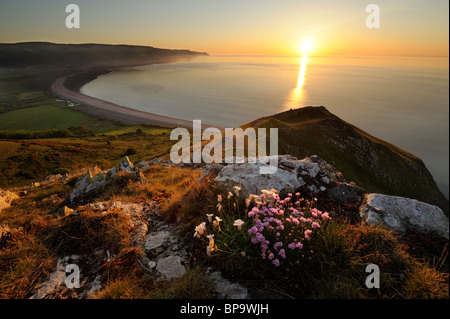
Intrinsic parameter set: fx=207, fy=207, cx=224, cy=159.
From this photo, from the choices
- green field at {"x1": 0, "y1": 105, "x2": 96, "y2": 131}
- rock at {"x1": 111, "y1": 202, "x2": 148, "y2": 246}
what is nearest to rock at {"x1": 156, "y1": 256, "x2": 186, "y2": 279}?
rock at {"x1": 111, "y1": 202, "x2": 148, "y2": 246}

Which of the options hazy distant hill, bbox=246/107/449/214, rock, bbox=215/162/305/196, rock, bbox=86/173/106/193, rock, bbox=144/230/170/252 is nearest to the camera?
rock, bbox=144/230/170/252

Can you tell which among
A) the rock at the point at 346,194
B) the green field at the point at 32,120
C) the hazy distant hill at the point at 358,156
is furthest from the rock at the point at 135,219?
the green field at the point at 32,120

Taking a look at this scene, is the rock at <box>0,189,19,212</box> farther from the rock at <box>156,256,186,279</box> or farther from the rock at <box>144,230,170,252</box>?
the rock at <box>156,256,186,279</box>

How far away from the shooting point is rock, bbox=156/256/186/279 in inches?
177

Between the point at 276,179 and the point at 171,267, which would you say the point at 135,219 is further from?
the point at 276,179

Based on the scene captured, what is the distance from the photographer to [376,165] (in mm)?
44438

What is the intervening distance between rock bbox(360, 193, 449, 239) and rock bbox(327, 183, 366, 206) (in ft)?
2.93

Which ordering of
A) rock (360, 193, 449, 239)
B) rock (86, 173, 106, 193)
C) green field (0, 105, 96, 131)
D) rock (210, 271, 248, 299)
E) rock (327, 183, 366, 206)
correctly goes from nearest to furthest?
rock (210, 271, 248, 299) → rock (360, 193, 449, 239) → rock (327, 183, 366, 206) → rock (86, 173, 106, 193) → green field (0, 105, 96, 131)

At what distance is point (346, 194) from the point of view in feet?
24.1

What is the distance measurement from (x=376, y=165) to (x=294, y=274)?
5113 cm

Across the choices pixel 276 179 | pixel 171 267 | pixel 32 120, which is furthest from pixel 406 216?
pixel 32 120

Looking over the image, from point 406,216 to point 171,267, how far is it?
20.8 ft

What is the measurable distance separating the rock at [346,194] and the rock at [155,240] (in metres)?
5.68

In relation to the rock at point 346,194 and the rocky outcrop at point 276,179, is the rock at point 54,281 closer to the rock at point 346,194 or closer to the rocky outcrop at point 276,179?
the rocky outcrop at point 276,179
